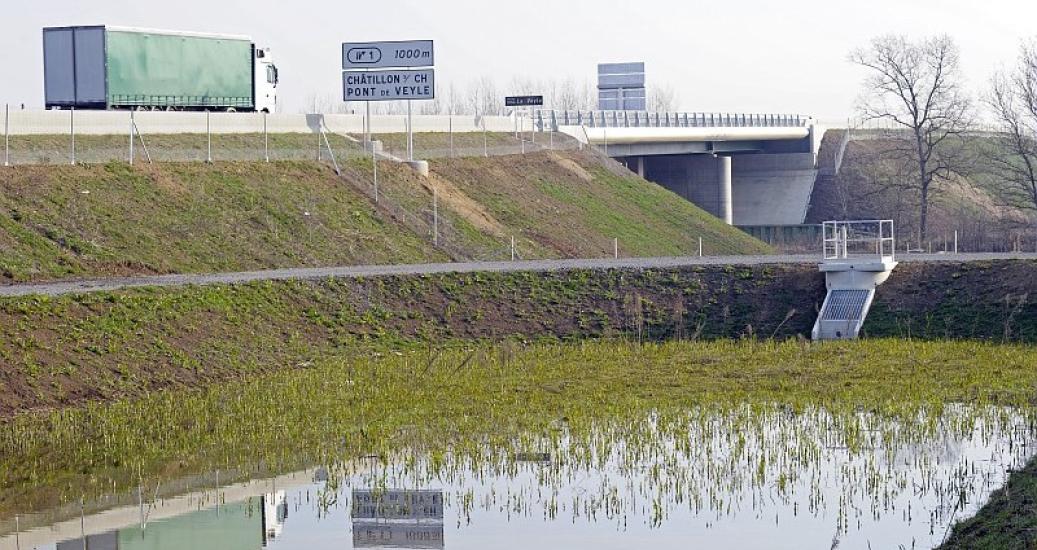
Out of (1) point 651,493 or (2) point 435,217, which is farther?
(2) point 435,217

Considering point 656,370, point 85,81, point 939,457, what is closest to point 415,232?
point 85,81

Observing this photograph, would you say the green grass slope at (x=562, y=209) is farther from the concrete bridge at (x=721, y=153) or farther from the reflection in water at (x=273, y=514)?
the reflection in water at (x=273, y=514)

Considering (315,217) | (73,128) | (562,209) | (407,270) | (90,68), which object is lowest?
(407,270)

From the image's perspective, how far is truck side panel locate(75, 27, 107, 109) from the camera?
202ft

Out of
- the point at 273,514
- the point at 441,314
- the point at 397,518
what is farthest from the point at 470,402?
the point at 441,314

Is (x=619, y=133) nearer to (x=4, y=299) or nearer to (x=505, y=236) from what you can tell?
(x=505, y=236)

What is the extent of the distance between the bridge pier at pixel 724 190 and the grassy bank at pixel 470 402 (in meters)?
57.6

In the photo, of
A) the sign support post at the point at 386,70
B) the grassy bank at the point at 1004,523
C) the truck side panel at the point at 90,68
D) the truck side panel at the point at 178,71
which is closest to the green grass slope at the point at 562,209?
the sign support post at the point at 386,70

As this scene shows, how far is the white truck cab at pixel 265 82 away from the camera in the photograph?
Answer: 71250mm

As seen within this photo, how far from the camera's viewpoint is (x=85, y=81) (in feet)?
204

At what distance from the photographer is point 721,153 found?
99.1 meters

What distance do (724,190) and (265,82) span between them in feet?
109

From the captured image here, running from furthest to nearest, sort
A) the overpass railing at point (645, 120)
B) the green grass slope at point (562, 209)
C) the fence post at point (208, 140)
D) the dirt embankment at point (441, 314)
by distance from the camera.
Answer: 1. the overpass railing at point (645, 120)
2. the green grass slope at point (562, 209)
3. the fence post at point (208, 140)
4. the dirt embankment at point (441, 314)

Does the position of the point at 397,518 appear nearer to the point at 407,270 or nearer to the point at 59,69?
the point at 407,270
